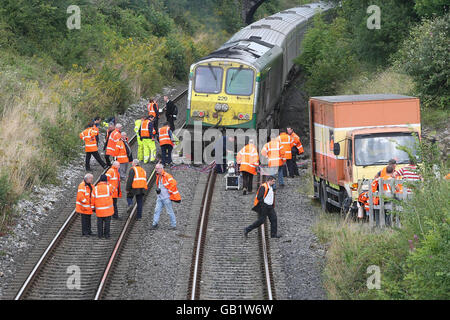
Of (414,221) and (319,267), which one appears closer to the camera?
(414,221)

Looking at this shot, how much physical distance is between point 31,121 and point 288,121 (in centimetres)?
1372

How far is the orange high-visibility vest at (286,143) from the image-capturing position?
18812mm

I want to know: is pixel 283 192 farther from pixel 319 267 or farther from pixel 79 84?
pixel 79 84

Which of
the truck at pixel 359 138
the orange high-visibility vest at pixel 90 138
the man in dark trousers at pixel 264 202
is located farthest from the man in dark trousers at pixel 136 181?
the truck at pixel 359 138

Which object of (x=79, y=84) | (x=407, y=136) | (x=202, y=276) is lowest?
(x=202, y=276)

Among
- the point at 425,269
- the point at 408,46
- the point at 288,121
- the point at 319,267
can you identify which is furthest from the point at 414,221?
the point at 288,121

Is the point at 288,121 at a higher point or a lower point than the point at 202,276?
higher

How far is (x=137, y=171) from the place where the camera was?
1503cm

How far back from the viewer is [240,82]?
2041 centimetres

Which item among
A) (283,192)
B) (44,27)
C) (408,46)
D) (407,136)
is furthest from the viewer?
(44,27)

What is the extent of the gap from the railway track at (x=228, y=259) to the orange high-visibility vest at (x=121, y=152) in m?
2.71

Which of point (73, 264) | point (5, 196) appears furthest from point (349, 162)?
point (5, 196)

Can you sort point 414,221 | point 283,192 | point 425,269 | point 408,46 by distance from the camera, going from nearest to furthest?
1. point 425,269
2. point 414,221
3. point 283,192
4. point 408,46

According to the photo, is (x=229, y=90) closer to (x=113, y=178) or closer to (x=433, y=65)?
(x=433, y=65)
